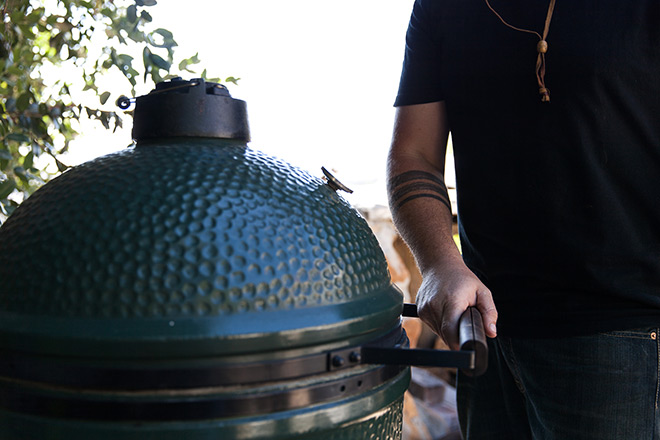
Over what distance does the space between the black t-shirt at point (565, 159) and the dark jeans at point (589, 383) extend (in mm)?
44

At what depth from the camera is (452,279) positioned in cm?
135

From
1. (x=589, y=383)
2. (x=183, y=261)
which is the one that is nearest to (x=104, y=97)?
(x=183, y=261)

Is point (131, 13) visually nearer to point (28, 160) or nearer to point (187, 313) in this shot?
point (28, 160)

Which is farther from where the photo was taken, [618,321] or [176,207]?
[618,321]

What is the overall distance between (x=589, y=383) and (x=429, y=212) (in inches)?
23.1

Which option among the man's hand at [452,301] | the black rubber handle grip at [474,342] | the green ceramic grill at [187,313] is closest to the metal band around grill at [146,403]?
the green ceramic grill at [187,313]

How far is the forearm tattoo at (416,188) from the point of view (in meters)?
1.70

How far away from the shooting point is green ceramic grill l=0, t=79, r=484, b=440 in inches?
32.9

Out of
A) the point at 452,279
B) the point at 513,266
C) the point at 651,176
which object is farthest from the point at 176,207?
the point at 651,176

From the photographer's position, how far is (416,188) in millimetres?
1706

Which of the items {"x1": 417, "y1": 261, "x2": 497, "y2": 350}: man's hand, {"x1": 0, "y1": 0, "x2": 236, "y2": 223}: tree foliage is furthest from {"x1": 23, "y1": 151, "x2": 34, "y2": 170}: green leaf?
{"x1": 417, "y1": 261, "x2": 497, "y2": 350}: man's hand

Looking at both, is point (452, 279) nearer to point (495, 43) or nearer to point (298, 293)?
point (298, 293)

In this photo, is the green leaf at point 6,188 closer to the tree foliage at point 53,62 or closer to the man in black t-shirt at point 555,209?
the tree foliage at point 53,62

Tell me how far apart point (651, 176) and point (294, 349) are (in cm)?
102
